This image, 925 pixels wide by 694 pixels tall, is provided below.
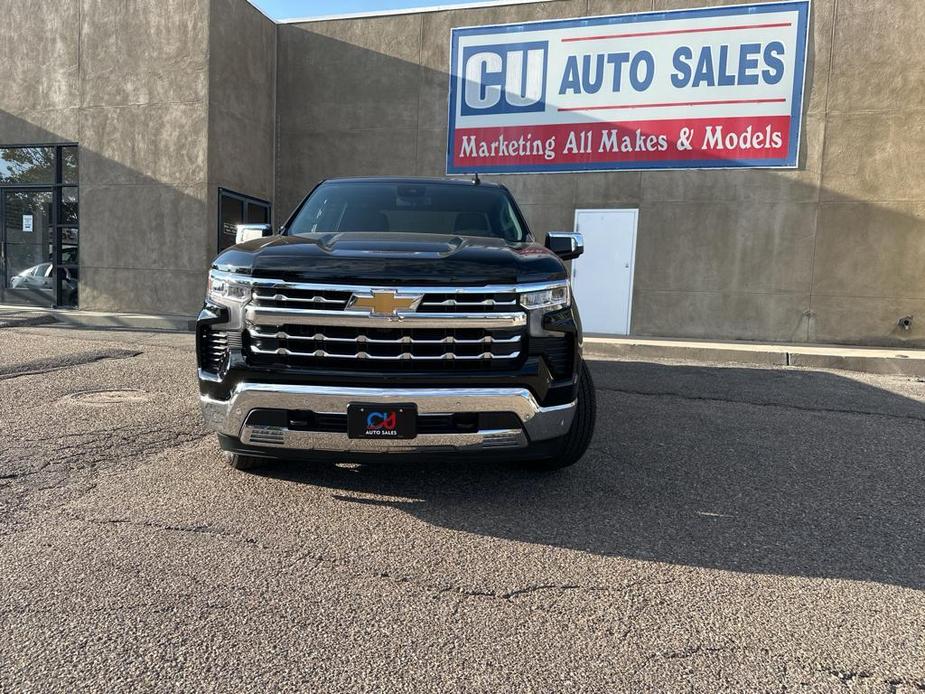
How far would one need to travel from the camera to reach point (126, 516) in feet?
9.82

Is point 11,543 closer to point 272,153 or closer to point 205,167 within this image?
point 205,167

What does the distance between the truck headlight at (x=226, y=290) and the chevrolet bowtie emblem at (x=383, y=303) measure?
0.54 m

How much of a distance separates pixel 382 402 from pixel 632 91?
10.5 m

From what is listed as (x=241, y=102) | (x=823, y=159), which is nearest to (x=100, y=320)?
(x=241, y=102)

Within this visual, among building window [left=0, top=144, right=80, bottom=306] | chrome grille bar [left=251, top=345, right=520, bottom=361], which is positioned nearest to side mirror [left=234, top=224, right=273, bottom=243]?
chrome grille bar [left=251, top=345, right=520, bottom=361]

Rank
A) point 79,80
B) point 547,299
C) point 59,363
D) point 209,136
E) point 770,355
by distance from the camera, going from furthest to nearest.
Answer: point 79,80 < point 209,136 < point 770,355 < point 59,363 < point 547,299

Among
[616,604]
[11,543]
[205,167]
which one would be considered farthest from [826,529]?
[205,167]

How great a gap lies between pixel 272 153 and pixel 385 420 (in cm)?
1198

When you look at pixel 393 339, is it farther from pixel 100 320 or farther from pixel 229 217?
pixel 229 217

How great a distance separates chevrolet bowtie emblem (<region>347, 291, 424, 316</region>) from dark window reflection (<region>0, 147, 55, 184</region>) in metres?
12.3

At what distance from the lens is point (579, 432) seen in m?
3.48

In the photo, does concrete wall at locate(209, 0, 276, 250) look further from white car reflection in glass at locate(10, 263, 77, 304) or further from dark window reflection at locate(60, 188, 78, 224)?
white car reflection in glass at locate(10, 263, 77, 304)

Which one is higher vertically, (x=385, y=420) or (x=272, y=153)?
(x=272, y=153)

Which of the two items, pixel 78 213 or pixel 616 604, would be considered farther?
pixel 78 213
